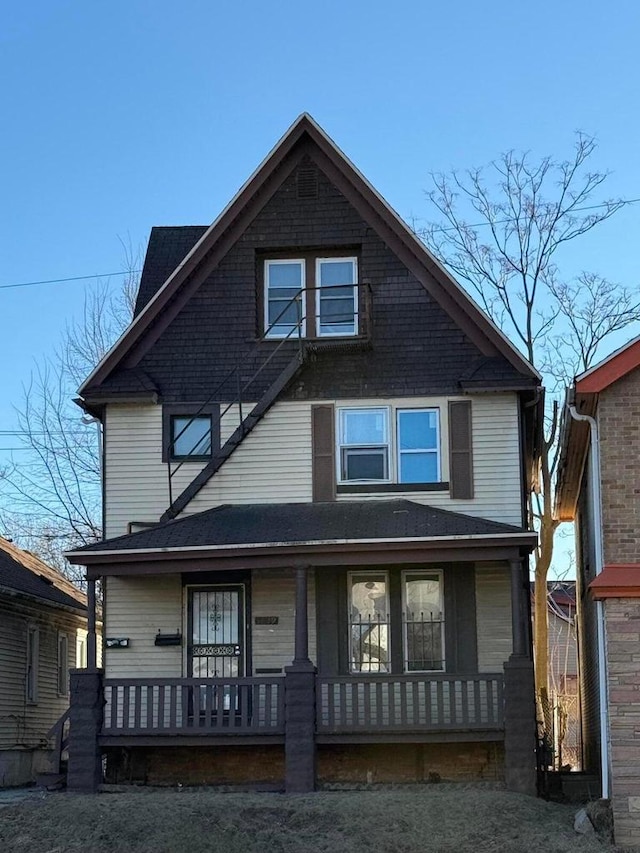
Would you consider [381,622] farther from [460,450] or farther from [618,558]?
[618,558]

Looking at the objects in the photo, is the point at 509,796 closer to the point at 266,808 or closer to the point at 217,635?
the point at 266,808

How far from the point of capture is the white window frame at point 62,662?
1123 inches

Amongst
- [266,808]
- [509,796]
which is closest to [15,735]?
[266,808]

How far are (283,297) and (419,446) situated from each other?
11.7 feet

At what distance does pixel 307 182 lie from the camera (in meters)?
22.2

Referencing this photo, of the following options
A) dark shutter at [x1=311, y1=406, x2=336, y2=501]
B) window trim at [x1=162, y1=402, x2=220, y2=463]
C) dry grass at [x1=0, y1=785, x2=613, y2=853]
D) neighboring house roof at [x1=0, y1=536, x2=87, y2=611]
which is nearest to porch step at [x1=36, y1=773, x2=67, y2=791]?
dry grass at [x1=0, y1=785, x2=613, y2=853]

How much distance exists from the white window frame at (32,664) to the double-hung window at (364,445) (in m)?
8.95

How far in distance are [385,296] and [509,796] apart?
28.3ft

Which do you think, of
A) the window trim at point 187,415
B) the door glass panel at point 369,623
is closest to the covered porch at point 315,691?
the door glass panel at point 369,623

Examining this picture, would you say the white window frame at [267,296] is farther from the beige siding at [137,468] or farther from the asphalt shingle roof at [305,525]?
the asphalt shingle roof at [305,525]

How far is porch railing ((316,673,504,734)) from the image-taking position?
60.1 ft

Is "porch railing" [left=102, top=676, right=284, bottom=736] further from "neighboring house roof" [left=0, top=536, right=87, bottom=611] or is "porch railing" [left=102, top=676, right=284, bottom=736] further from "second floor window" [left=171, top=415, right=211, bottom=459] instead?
"neighboring house roof" [left=0, top=536, right=87, bottom=611]

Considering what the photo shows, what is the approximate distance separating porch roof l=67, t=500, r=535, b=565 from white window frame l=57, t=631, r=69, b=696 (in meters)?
9.00

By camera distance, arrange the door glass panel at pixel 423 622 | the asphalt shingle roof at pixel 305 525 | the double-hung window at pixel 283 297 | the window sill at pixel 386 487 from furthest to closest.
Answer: the double-hung window at pixel 283 297
the window sill at pixel 386 487
the door glass panel at pixel 423 622
the asphalt shingle roof at pixel 305 525
